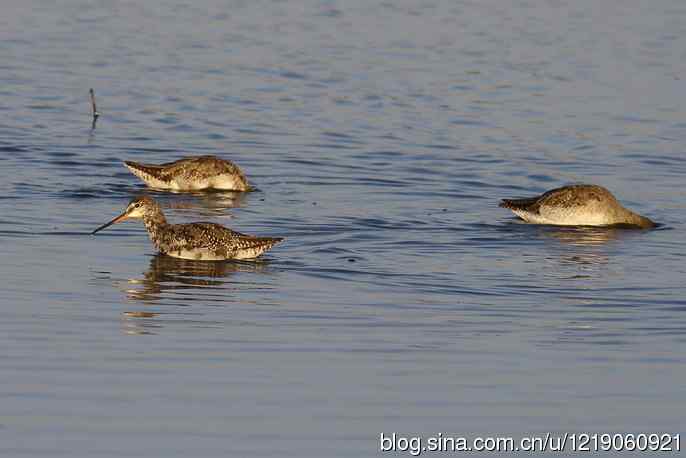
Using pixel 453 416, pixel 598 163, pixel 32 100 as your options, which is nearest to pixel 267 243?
pixel 453 416

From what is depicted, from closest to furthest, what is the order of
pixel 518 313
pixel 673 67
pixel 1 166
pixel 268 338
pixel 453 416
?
1. pixel 453 416
2. pixel 268 338
3. pixel 518 313
4. pixel 1 166
5. pixel 673 67

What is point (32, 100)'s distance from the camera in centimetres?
2909

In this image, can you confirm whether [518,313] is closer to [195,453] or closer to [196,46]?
[195,453]

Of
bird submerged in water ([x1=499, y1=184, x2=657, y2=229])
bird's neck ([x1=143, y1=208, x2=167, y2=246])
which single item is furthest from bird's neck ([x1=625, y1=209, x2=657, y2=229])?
bird's neck ([x1=143, y1=208, x2=167, y2=246])

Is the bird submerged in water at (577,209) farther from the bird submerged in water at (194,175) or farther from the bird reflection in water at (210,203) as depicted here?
the bird submerged in water at (194,175)

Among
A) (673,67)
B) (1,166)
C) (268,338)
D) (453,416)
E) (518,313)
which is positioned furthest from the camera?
(673,67)

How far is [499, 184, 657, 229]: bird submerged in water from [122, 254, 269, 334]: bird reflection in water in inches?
170

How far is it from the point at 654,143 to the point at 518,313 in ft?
41.4

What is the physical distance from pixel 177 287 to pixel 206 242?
1.40 meters

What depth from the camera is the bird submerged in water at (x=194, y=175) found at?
2156 centimetres

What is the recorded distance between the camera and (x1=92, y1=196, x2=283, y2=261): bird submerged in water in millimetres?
16500

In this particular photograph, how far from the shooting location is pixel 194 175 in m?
21.8

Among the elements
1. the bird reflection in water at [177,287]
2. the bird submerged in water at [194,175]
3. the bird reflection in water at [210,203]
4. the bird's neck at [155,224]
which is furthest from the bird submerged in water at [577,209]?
the bird's neck at [155,224]

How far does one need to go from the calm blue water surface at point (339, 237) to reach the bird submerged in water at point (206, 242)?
17 cm
